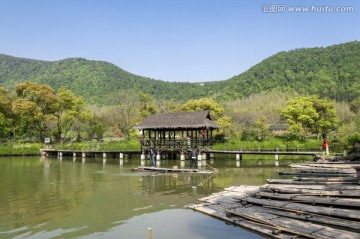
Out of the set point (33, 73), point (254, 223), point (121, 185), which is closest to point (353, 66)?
point (121, 185)

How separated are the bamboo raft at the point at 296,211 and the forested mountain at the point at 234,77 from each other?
166 ft

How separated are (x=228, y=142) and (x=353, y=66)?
43.4m

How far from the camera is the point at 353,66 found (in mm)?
69562

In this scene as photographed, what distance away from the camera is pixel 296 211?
10352 millimetres

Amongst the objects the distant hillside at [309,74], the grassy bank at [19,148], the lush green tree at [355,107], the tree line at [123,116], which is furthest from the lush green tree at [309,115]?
the grassy bank at [19,148]

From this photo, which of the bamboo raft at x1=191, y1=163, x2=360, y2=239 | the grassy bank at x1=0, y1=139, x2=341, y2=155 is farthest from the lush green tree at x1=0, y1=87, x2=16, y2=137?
the bamboo raft at x1=191, y1=163, x2=360, y2=239

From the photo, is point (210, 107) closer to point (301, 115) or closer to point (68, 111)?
point (301, 115)

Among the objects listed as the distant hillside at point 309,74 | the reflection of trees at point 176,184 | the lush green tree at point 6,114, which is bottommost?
the reflection of trees at point 176,184

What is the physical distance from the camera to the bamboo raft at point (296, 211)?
892 cm

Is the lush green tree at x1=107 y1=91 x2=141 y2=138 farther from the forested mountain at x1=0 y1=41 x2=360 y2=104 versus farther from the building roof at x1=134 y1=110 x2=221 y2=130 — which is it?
the building roof at x1=134 y1=110 x2=221 y2=130

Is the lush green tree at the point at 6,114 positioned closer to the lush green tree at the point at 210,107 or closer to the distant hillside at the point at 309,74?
the lush green tree at the point at 210,107

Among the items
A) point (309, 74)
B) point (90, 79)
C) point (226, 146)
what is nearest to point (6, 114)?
point (226, 146)

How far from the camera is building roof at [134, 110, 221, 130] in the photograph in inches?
1318

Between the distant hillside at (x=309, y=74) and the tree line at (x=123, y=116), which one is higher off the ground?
the distant hillside at (x=309, y=74)
